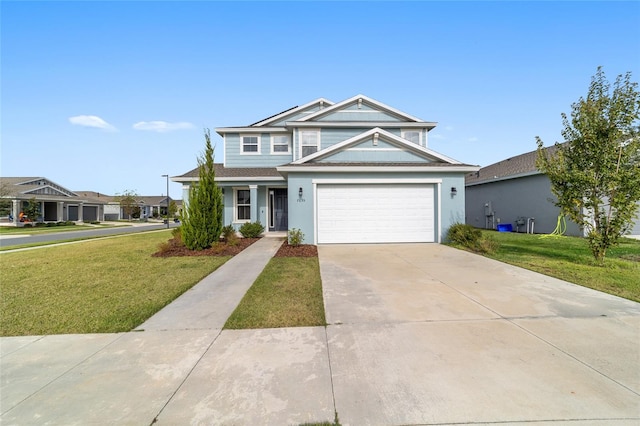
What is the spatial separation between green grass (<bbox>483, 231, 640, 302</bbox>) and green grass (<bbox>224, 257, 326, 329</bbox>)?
553 centimetres

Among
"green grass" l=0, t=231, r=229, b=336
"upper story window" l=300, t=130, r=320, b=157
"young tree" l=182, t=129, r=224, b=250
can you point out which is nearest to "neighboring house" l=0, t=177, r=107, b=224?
"green grass" l=0, t=231, r=229, b=336

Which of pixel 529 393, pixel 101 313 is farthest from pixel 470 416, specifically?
pixel 101 313

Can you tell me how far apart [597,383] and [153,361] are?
4493 millimetres

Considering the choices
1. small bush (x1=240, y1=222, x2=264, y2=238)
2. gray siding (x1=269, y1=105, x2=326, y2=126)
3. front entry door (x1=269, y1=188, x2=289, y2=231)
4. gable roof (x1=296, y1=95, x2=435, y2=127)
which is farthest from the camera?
gray siding (x1=269, y1=105, x2=326, y2=126)

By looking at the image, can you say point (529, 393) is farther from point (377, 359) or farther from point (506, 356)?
point (377, 359)

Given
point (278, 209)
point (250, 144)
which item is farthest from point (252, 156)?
point (278, 209)

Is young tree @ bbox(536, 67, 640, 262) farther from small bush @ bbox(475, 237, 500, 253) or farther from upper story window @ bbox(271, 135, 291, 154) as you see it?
upper story window @ bbox(271, 135, 291, 154)

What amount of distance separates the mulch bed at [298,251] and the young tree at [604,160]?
7477mm

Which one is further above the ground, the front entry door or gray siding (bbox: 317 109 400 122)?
gray siding (bbox: 317 109 400 122)

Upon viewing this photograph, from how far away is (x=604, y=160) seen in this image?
7.24 meters

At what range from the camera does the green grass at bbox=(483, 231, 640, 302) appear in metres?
5.79

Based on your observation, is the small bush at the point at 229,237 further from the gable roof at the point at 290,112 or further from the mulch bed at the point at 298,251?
the gable roof at the point at 290,112

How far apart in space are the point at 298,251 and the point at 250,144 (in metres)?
9.40

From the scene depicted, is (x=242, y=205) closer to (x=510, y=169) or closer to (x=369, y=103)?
(x=369, y=103)
